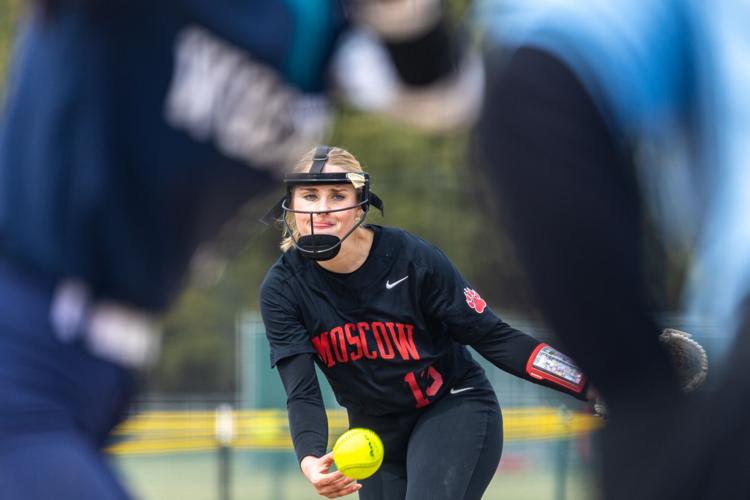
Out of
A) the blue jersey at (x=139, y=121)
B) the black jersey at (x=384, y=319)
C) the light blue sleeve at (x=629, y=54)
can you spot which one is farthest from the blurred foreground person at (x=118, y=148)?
the black jersey at (x=384, y=319)

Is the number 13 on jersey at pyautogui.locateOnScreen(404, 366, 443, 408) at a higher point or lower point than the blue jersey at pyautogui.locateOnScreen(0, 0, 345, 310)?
higher

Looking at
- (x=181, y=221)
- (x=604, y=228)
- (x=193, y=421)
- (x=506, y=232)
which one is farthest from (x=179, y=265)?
(x=193, y=421)

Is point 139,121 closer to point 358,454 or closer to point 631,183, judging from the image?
point 631,183

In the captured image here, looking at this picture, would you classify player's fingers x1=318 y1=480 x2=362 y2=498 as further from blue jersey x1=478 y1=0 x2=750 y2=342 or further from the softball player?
blue jersey x1=478 y1=0 x2=750 y2=342

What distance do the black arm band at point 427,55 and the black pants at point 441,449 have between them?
239 cm

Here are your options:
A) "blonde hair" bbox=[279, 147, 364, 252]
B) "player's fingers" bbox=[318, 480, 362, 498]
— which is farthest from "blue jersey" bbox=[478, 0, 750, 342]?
"player's fingers" bbox=[318, 480, 362, 498]

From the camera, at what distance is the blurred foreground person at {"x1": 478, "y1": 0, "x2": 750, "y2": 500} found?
218 centimetres

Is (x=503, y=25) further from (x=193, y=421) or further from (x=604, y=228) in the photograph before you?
(x=193, y=421)

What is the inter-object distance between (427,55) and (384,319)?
7.54ft

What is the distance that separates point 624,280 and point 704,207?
0.65ft

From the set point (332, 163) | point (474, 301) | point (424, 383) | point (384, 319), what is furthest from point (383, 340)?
point (332, 163)

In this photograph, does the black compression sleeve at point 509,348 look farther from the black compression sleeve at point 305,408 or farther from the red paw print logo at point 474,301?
the black compression sleeve at point 305,408

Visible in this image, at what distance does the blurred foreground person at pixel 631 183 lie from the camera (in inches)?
86.0

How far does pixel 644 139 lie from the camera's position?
7.32ft
